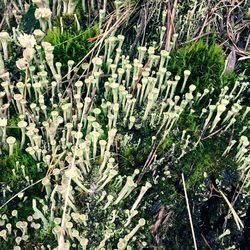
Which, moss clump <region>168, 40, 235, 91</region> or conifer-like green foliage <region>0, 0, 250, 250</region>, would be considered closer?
conifer-like green foliage <region>0, 0, 250, 250</region>

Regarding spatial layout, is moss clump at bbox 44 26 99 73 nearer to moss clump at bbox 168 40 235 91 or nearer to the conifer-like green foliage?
the conifer-like green foliage

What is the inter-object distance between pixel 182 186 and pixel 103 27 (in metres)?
0.90

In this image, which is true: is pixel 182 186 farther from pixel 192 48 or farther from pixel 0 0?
pixel 0 0

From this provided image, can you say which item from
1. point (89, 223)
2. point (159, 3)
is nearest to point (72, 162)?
point (89, 223)

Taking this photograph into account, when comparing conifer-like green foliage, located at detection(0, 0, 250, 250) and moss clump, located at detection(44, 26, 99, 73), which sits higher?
moss clump, located at detection(44, 26, 99, 73)

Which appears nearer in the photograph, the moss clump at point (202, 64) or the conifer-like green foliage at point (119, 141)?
the conifer-like green foliage at point (119, 141)

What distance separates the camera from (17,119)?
1996mm

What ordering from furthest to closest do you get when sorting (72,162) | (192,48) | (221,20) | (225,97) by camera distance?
(221,20), (192,48), (225,97), (72,162)

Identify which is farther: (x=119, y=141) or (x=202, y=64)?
(x=202, y=64)

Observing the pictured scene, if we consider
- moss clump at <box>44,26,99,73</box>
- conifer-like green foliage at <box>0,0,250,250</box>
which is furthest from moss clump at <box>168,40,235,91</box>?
moss clump at <box>44,26,99,73</box>

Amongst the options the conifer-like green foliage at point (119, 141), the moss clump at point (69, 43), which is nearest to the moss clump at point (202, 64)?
the conifer-like green foliage at point (119, 141)

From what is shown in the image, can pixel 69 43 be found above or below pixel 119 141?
above

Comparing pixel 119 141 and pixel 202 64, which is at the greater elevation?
pixel 202 64

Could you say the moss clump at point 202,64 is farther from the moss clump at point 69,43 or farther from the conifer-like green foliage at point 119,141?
the moss clump at point 69,43
